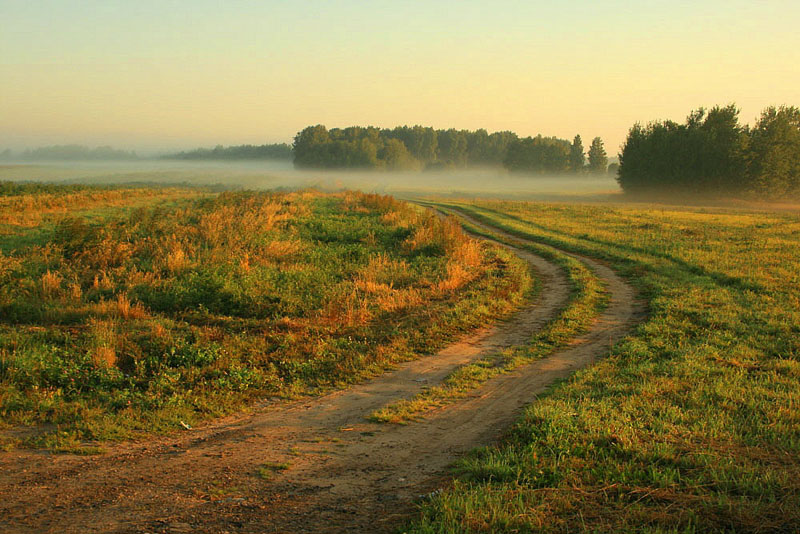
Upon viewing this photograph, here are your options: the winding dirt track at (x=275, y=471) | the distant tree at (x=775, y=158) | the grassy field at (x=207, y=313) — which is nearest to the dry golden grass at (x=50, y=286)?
the grassy field at (x=207, y=313)

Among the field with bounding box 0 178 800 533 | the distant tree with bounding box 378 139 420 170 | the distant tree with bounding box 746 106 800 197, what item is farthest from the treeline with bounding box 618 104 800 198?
the distant tree with bounding box 378 139 420 170

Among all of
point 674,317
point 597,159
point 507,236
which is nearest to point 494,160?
point 597,159

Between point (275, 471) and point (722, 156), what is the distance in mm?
65351

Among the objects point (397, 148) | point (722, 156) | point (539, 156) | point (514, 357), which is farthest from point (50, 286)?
point (397, 148)

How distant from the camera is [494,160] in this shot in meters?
158

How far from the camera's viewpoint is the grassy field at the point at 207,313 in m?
6.81

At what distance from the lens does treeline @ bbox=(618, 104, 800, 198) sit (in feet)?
179

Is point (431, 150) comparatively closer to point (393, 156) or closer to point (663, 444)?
point (393, 156)

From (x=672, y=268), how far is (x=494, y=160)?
147 meters

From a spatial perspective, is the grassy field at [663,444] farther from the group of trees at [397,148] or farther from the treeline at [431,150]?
the group of trees at [397,148]

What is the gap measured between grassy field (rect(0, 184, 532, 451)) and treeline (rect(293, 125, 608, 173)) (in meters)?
105

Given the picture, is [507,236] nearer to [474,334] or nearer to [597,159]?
[474,334]

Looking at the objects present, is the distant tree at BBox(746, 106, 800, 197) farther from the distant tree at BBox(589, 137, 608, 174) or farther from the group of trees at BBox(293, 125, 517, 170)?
the group of trees at BBox(293, 125, 517, 170)

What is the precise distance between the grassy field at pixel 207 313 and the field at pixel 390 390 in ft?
0.19
